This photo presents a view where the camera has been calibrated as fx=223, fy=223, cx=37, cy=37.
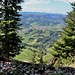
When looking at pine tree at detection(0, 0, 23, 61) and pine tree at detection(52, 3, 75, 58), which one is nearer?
pine tree at detection(0, 0, 23, 61)

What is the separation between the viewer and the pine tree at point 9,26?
75.4ft

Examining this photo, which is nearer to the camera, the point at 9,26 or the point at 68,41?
the point at 9,26

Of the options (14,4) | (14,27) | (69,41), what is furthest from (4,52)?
(69,41)

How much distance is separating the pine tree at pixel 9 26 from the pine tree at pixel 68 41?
16.9 m

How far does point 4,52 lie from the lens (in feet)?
79.4

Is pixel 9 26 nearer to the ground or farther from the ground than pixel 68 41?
farther from the ground

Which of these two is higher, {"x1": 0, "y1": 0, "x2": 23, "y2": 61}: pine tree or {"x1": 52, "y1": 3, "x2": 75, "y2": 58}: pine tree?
{"x1": 0, "y1": 0, "x2": 23, "y2": 61}: pine tree

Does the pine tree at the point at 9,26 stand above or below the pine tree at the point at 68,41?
above

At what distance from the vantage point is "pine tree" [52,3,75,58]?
39594 millimetres

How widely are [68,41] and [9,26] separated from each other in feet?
61.4

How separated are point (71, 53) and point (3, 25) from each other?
2139 centimetres

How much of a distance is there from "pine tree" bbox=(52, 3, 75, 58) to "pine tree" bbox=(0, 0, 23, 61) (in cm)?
1692

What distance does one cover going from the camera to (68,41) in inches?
1571

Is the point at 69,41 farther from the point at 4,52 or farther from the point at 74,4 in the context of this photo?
the point at 4,52
